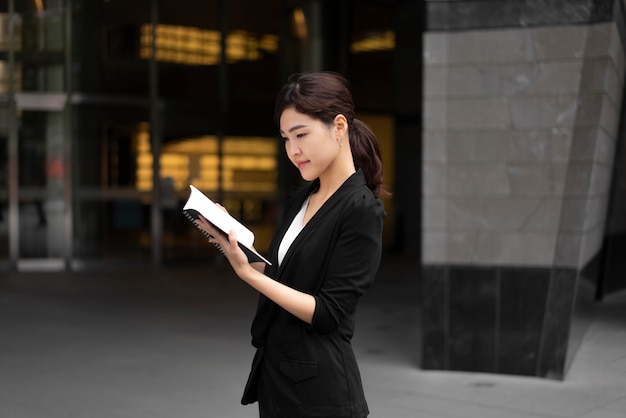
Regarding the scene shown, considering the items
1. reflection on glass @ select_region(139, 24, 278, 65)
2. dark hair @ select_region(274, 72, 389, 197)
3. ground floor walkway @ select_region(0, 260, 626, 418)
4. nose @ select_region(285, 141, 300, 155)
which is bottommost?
ground floor walkway @ select_region(0, 260, 626, 418)

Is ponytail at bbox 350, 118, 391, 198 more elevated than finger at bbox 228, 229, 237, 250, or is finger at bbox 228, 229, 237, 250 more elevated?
ponytail at bbox 350, 118, 391, 198

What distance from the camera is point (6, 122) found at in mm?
14945

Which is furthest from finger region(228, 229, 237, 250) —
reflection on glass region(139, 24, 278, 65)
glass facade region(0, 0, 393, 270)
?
reflection on glass region(139, 24, 278, 65)

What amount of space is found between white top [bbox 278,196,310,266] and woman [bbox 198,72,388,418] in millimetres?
33

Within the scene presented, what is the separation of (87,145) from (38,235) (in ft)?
6.07

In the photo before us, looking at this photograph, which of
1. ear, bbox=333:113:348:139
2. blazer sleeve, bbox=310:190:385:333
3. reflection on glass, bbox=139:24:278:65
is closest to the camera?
blazer sleeve, bbox=310:190:385:333

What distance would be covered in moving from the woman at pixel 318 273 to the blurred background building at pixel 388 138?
15.1 ft

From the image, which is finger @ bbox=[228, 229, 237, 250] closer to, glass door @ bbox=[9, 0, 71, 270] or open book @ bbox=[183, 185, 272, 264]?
open book @ bbox=[183, 185, 272, 264]

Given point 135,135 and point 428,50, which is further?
point 135,135

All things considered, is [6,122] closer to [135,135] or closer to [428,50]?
[135,135]

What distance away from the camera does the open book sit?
7.37 feet

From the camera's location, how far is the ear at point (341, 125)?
245 cm

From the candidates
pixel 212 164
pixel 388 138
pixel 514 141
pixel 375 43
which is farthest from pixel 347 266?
pixel 388 138

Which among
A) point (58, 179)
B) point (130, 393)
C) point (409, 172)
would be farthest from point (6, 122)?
point (130, 393)
